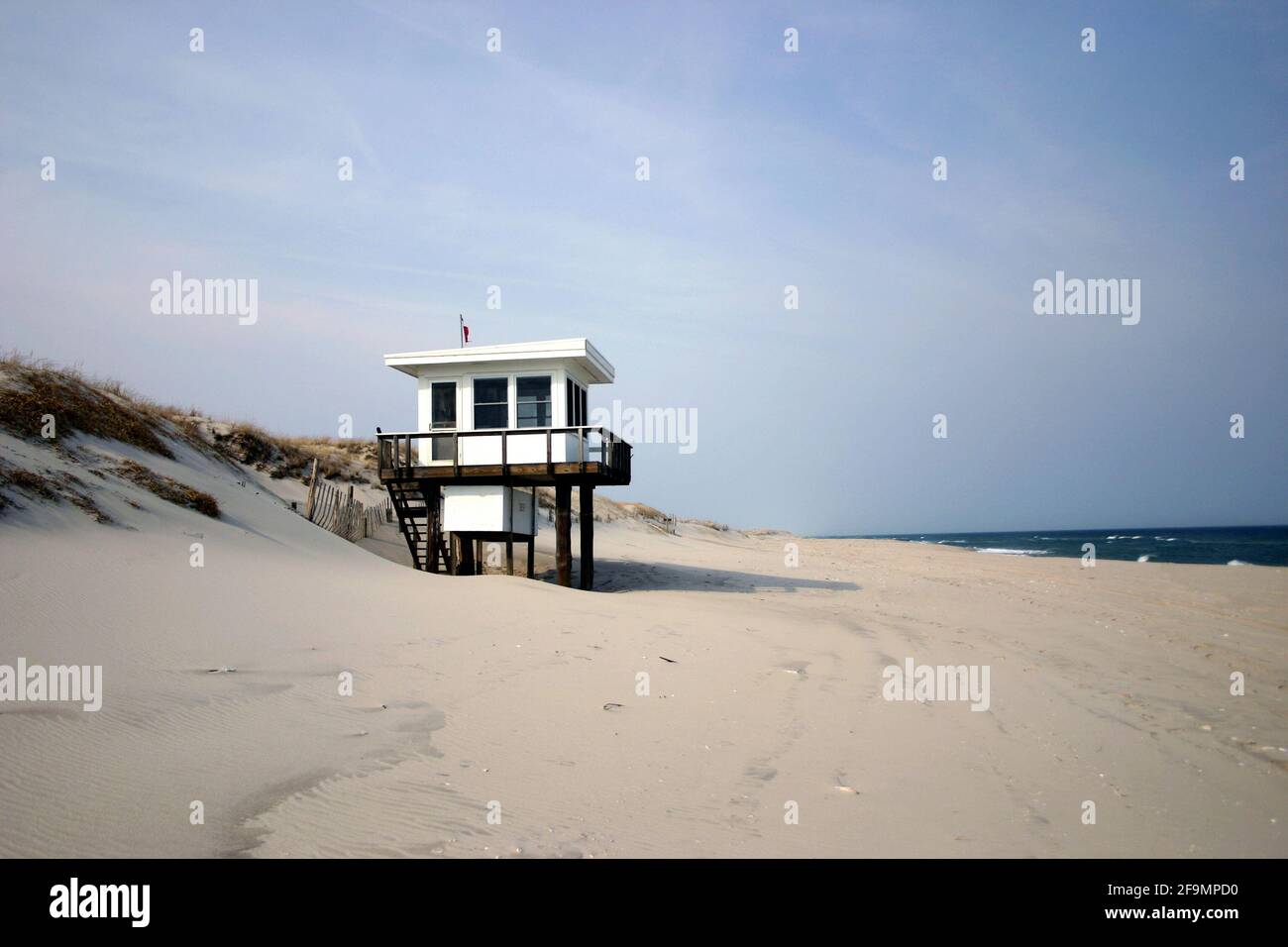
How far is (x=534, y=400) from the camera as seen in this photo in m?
19.6

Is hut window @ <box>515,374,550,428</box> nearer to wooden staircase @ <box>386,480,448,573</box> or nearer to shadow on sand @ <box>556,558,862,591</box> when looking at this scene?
wooden staircase @ <box>386,480,448,573</box>

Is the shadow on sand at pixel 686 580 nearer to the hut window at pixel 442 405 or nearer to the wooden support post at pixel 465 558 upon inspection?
the wooden support post at pixel 465 558

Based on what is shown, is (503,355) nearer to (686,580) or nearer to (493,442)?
(493,442)

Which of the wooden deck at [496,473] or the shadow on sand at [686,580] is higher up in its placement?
the wooden deck at [496,473]

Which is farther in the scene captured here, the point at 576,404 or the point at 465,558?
the point at 465,558

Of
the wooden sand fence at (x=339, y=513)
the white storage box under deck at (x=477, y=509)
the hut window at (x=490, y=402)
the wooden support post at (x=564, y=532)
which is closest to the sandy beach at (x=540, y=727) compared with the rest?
the wooden support post at (x=564, y=532)

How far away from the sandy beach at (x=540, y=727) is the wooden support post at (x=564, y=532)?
5323 mm

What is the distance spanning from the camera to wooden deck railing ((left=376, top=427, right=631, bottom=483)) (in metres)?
19.0

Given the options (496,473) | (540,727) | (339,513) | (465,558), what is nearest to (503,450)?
(496,473)

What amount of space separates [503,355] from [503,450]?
232 cm

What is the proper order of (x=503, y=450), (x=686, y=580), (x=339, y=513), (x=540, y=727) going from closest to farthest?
(x=540, y=727), (x=503, y=450), (x=339, y=513), (x=686, y=580)

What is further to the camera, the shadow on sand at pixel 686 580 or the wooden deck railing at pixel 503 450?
the shadow on sand at pixel 686 580

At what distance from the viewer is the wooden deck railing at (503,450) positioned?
19.0 m
